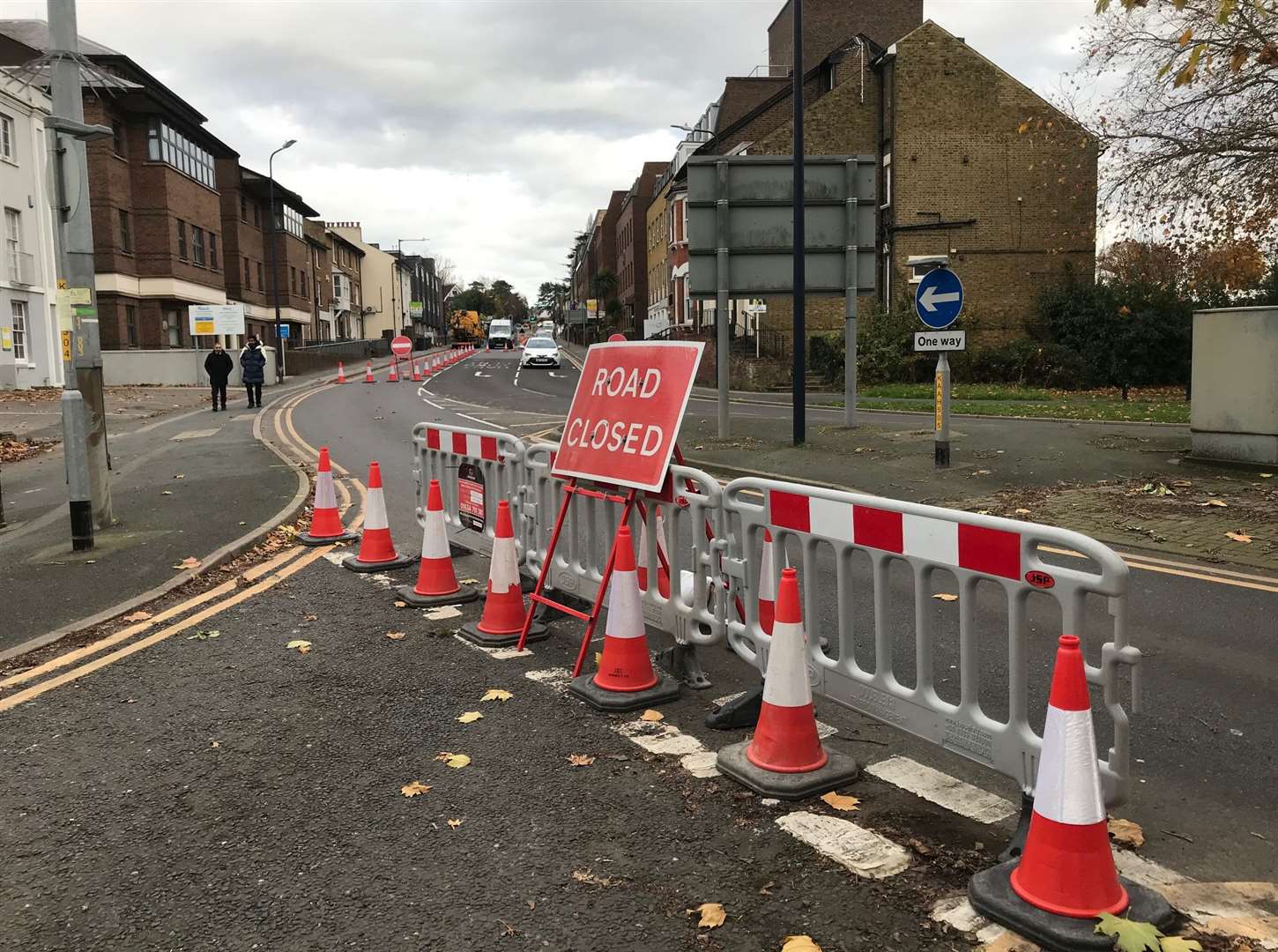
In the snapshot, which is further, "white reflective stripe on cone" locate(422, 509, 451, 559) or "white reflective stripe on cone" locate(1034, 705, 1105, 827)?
"white reflective stripe on cone" locate(422, 509, 451, 559)

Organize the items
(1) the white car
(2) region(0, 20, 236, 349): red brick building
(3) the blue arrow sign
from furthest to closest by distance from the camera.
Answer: (1) the white car < (2) region(0, 20, 236, 349): red brick building < (3) the blue arrow sign

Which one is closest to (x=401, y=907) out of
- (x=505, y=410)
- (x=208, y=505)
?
(x=208, y=505)

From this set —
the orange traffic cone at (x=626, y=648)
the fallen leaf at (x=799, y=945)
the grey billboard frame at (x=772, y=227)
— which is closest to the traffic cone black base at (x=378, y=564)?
the orange traffic cone at (x=626, y=648)

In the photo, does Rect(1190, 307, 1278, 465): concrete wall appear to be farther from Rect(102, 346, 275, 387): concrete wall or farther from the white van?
the white van

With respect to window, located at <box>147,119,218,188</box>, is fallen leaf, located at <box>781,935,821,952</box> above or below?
below

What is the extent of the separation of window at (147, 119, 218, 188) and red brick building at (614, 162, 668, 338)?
1285 inches

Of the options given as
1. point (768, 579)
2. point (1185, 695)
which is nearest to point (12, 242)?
point (768, 579)

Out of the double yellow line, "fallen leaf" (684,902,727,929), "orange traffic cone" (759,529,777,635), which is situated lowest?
"fallen leaf" (684,902,727,929)

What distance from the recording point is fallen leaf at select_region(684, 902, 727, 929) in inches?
118

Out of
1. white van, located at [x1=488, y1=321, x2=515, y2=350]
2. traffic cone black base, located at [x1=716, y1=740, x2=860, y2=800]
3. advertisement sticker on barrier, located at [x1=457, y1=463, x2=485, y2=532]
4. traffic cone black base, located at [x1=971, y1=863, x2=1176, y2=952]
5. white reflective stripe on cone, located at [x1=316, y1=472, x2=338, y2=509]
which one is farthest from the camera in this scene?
white van, located at [x1=488, y1=321, x2=515, y2=350]

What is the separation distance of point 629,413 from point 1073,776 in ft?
10.5

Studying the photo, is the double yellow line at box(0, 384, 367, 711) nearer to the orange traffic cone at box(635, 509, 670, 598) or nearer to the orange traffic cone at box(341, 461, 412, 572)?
the orange traffic cone at box(341, 461, 412, 572)

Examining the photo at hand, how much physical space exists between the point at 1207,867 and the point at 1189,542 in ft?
18.6

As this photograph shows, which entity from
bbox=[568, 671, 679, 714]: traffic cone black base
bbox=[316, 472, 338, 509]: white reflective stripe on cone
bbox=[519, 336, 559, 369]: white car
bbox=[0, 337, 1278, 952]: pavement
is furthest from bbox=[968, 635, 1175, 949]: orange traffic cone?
bbox=[519, 336, 559, 369]: white car
